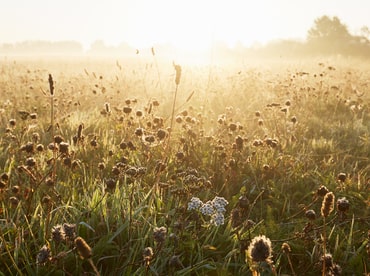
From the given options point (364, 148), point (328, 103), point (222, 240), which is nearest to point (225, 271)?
point (222, 240)

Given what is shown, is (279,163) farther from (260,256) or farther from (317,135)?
(260,256)

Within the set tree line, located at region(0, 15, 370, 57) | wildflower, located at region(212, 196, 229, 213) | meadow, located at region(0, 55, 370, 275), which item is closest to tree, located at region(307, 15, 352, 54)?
tree line, located at region(0, 15, 370, 57)

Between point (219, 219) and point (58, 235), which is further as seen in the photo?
point (219, 219)

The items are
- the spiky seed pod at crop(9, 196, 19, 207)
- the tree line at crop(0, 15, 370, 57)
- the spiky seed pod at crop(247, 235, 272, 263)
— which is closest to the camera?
the spiky seed pod at crop(247, 235, 272, 263)

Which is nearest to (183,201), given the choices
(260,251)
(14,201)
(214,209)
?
(214,209)

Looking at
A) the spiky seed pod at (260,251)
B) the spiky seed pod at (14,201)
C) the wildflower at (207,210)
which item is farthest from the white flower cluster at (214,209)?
the spiky seed pod at (14,201)

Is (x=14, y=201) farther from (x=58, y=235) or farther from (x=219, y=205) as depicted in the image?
(x=219, y=205)

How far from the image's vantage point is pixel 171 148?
4.47 m

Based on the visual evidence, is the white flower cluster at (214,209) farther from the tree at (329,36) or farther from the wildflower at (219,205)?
the tree at (329,36)

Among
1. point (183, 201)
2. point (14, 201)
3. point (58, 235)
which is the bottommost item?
point (183, 201)

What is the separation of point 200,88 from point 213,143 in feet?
13.5

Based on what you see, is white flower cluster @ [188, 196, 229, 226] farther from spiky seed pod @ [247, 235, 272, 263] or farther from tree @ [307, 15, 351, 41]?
tree @ [307, 15, 351, 41]

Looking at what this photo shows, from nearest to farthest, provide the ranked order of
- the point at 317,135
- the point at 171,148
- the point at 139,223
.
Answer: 1. the point at 139,223
2. the point at 171,148
3. the point at 317,135

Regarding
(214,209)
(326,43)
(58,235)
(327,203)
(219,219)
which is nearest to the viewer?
(327,203)
